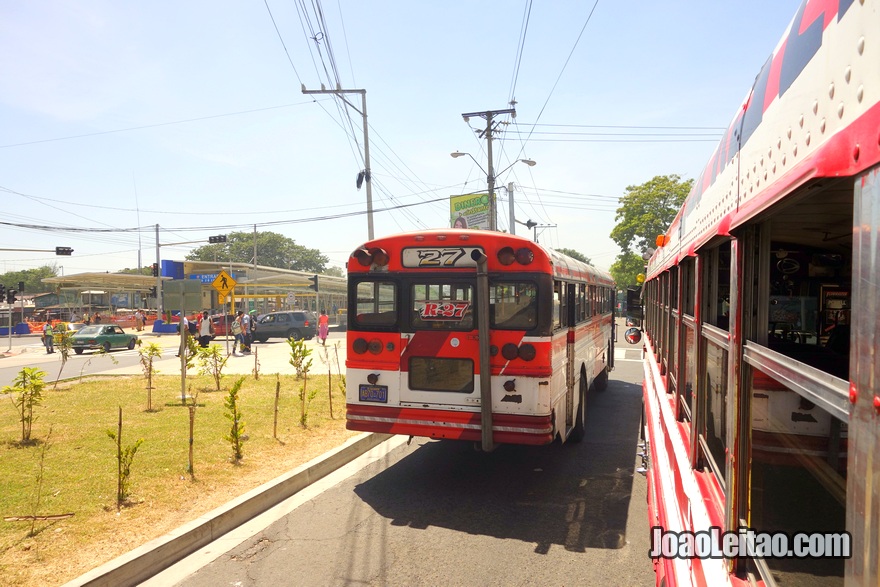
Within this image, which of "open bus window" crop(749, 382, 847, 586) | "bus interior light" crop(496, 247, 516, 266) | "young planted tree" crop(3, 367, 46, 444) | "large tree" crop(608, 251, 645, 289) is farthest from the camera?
"large tree" crop(608, 251, 645, 289)

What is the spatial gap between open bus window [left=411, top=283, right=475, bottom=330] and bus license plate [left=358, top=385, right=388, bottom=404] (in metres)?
0.80

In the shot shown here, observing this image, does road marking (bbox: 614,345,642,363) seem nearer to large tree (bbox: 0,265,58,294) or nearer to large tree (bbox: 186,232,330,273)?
large tree (bbox: 186,232,330,273)

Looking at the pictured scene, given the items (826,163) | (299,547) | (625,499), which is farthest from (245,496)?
(826,163)

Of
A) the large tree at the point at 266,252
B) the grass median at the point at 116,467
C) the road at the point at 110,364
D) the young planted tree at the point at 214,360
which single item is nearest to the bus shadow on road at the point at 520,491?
the grass median at the point at 116,467

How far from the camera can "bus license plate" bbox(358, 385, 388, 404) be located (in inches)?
249

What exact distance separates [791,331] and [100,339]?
28445 mm

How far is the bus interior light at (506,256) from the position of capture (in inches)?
235

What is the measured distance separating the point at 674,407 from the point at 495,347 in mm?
2566

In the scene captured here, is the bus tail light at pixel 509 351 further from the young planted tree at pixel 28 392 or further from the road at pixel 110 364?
the road at pixel 110 364

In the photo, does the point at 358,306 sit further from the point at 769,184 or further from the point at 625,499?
the point at 769,184

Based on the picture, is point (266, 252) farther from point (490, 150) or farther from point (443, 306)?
point (443, 306)

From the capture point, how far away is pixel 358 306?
257 inches

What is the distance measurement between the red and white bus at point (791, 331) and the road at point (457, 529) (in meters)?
1.68

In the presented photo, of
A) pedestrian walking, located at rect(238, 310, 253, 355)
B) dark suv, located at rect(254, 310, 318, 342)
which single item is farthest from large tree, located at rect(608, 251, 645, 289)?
pedestrian walking, located at rect(238, 310, 253, 355)
